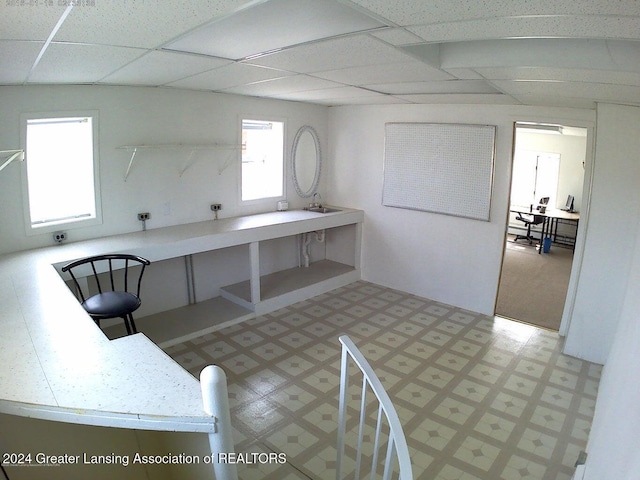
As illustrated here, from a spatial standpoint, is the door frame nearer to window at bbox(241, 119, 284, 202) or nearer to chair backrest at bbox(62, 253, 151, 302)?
window at bbox(241, 119, 284, 202)

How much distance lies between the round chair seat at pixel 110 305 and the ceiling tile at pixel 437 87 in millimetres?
2407

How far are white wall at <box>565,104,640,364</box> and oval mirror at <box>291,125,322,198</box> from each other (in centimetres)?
323

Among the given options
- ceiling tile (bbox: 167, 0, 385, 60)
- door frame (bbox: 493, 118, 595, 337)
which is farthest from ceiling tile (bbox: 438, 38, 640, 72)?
door frame (bbox: 493, 118, 595, 337)

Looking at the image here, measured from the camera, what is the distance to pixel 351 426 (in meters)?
2.69

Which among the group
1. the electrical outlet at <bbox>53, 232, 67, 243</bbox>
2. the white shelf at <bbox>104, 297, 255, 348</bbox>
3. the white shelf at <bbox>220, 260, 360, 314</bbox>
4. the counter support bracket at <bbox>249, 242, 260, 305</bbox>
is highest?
the electrical outlet at <bbox>53, 232, 67, 243</bbox>

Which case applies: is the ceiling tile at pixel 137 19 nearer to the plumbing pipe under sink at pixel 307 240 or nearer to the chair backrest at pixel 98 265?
the chair backrest at pixel 98 265

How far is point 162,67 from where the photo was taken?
2457mm

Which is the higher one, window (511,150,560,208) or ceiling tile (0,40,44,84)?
ceiling tile (0,40,44,84)

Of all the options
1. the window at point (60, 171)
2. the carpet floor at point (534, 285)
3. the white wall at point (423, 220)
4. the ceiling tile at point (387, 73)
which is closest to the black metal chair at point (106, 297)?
the window at point (60, 171)

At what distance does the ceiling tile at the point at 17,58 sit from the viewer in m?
1.57

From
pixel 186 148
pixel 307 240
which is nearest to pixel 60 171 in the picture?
pixel 186 148

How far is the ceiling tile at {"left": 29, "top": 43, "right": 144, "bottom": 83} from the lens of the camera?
1.80 meters

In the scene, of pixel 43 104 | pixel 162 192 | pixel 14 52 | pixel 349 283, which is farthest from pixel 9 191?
pixel 349 283

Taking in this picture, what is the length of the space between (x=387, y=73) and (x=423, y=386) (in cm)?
232
